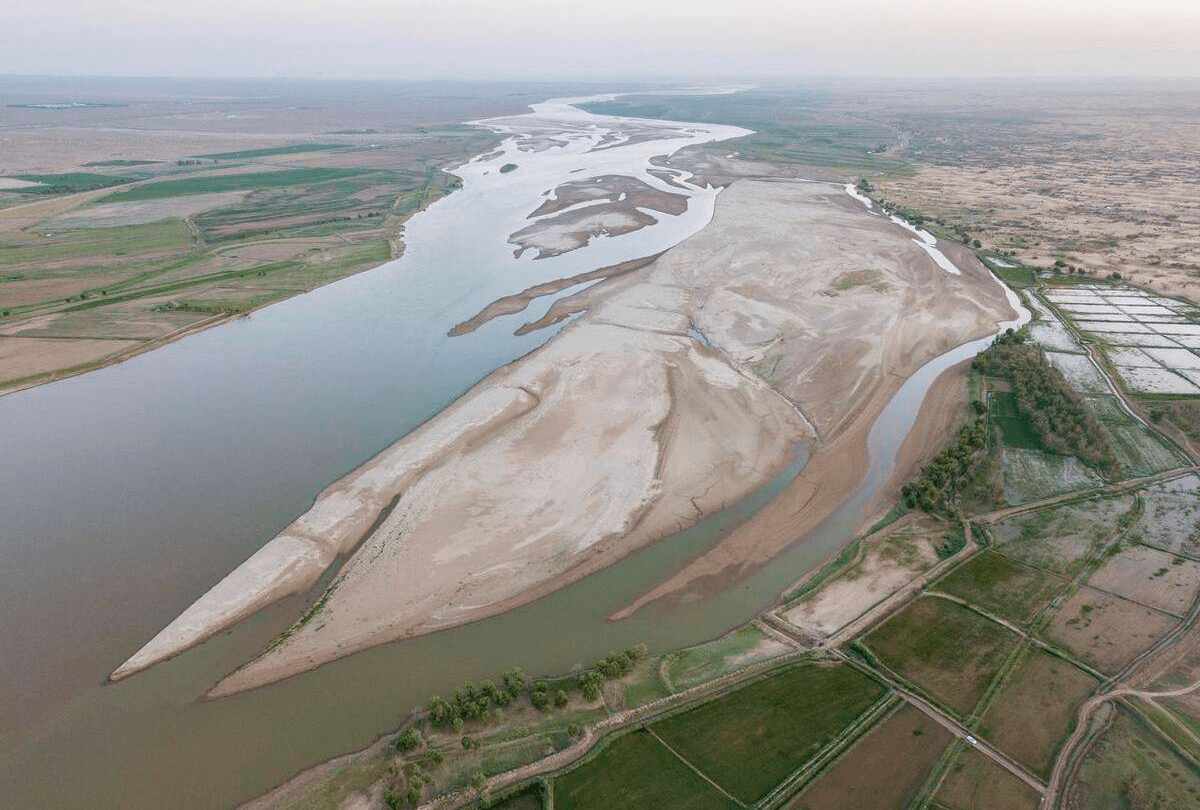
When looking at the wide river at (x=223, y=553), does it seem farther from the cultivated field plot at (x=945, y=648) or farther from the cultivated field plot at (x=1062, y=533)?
the cultivated field plot at (x=1062, y=533)

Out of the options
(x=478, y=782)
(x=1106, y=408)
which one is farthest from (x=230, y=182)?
(x=1106, y=408)

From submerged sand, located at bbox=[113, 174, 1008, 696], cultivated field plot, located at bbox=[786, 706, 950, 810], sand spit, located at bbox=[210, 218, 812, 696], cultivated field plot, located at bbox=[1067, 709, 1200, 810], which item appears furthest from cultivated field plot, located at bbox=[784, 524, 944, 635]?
cultivated field plot, located at bbox=[1067, 709, 1200, 810]

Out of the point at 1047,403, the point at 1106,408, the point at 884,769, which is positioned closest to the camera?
the point at 884,769

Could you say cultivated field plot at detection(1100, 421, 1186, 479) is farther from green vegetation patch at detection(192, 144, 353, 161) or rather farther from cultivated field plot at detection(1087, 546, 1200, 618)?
green vegetation patch at detection(192, 144, 353, 161)

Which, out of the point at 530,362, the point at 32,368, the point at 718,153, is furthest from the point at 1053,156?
the point at 32,368

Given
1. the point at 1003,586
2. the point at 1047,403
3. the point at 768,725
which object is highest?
the point at 1047,403

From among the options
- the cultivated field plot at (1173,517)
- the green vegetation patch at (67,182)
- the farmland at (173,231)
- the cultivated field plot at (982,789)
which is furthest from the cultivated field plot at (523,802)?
the green vegetation patch at (67,182)

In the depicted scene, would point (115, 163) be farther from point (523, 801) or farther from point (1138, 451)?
point (1138, 451)
